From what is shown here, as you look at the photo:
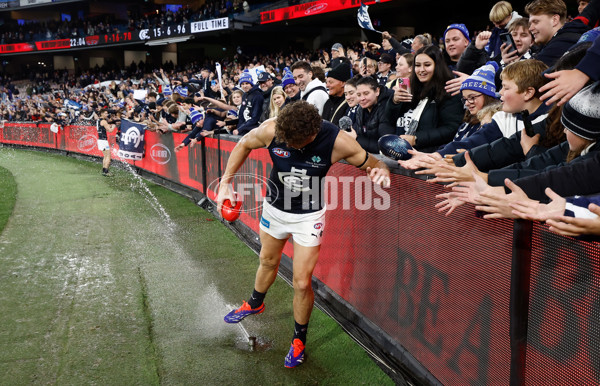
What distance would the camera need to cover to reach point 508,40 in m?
5.12

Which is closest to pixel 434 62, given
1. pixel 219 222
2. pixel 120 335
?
pixel 120 335

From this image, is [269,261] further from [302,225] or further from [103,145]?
[103,145]

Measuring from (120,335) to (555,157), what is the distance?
12.4ft

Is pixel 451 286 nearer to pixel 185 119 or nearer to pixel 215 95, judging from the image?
pixel 185 119

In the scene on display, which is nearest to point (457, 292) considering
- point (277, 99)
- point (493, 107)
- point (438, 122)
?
point (493, 107)

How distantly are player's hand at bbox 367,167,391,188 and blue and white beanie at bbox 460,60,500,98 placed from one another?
41.5 inches

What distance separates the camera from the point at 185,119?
→ 40.4 feet

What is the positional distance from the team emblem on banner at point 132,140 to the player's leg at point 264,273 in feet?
37.9

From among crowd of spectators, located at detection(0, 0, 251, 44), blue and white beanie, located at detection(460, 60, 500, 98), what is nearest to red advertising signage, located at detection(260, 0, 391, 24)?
crowd of spectators, located at detection(0, 0, 251, 44)

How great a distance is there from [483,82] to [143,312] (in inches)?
152

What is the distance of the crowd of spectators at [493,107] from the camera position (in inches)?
85.7

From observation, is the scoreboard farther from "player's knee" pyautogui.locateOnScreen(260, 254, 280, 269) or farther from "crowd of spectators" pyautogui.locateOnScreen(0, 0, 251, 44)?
"player's knee" pyautogui.locateOnScreen(260, 254, 280, 269)

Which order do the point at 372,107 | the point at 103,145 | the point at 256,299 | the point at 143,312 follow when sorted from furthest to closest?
the point at 103,145 → the point at 372,107 → the point at 143,312 → the point at 256,299

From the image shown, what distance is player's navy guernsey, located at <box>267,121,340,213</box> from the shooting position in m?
3.90
